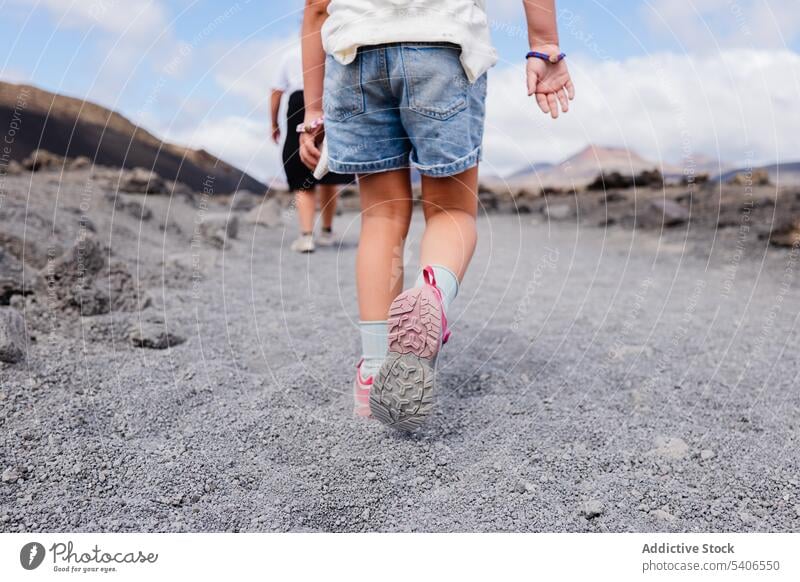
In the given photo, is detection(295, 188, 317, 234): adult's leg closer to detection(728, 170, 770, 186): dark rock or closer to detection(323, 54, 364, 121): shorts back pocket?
detection(323, 54, 364, 121): shorts back pocket

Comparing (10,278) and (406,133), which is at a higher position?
(406,133)

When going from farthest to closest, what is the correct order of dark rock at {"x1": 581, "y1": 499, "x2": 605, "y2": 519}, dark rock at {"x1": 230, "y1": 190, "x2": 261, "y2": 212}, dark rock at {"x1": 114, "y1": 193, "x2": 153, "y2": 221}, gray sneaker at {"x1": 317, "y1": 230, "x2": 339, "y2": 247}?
dark rock at {"x1": 230, "y1": 190, "x2": 261, "y2": 212}, dark rock at {"x1": 114, "y1": 193, "x2": 153, "y2": 221}, gray sneaker at {"x1": 317, "y1": 230, "x2": 339, "y2": 247}, dark rock at {"x1": 581, "y1": 499, "x2": 605, "y2": 519}

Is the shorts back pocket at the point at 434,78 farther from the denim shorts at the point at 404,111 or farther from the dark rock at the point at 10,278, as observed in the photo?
the dark rock at the point at 10,278

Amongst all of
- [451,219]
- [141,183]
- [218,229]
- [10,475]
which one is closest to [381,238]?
[451,219]

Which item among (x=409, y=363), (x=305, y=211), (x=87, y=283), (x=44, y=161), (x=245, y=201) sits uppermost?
(x=44, y=161)

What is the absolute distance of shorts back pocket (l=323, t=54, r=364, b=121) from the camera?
4.62 ft

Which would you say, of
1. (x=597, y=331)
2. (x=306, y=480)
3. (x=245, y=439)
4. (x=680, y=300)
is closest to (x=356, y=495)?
(x=306, y=480)

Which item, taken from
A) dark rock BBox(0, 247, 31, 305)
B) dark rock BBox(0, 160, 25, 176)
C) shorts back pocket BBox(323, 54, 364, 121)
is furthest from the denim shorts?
dark rock BBox(0, 160, 25, 176)

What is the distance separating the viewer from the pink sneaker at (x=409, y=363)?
4.33 ft

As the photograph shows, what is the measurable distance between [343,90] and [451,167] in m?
0.27

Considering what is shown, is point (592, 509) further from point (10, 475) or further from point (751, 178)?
point (751, 178)

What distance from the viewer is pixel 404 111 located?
1.41m

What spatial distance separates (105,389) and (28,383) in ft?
0.54

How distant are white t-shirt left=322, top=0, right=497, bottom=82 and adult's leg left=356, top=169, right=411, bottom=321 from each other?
0.29 m
